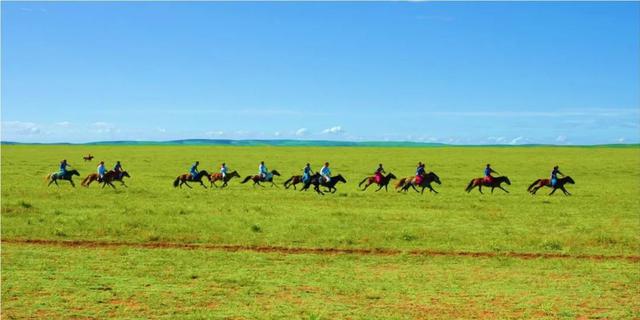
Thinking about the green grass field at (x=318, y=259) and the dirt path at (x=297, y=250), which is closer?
the green grass field at (x=318, y=259)

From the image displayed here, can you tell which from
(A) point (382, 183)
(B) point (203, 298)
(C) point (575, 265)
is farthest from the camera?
(A) point (382, 183)

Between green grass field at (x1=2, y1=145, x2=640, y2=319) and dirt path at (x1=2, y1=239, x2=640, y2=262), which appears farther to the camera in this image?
dirt path at (x1=2, y1=239, x2=640, y2=262)

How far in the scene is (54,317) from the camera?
30.7 feet

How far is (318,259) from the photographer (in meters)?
13.9

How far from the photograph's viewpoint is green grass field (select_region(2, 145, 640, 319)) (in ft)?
33.4

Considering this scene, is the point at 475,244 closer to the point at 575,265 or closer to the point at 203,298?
the point at 575,265

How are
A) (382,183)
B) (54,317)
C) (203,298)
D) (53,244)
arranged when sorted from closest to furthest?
1. (54,317)
2. (203,298)
3. (53,244)
4. (382,183)

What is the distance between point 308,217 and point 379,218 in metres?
2.25

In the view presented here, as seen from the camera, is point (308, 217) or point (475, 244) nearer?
point (475, 244)

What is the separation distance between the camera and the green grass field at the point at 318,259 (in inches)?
400

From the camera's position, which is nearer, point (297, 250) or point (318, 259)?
point (318, 259)

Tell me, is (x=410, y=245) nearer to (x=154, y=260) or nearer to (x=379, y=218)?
(x=379, y=218)

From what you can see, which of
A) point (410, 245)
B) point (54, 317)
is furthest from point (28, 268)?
point (410, 245)

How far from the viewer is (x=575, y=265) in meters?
13.4
